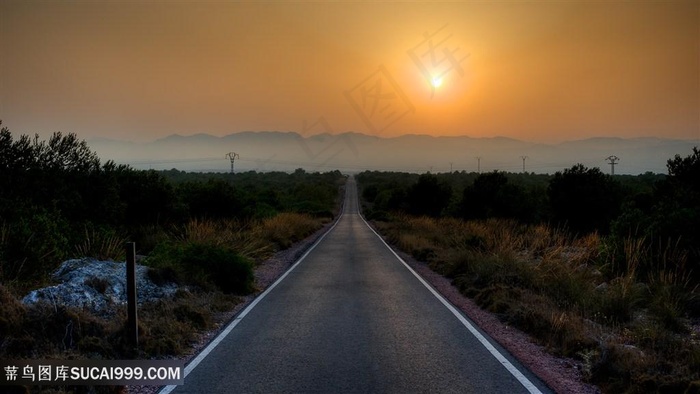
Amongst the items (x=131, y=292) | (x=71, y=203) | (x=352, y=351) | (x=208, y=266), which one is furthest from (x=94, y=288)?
(x=71, y=203)

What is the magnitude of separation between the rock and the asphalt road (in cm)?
207

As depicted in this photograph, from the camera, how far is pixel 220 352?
7246 millimetres

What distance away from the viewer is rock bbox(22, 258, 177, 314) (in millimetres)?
8289

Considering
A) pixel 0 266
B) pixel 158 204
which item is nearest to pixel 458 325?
pixel 0 266

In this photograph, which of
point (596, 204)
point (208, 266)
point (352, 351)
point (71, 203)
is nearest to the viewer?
point (352, 351)

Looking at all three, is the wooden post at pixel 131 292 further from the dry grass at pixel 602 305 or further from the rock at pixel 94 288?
the dry grass at pixel 602 305

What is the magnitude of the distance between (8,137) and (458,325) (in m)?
20.0

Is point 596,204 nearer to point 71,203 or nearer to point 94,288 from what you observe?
point 71,203

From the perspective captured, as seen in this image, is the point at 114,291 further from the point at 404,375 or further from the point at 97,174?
the point at 97,174

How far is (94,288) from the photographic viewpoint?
30.0ft

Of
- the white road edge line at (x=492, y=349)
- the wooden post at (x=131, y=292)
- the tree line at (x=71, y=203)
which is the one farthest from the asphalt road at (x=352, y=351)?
the tree line at (x=71, y=203)

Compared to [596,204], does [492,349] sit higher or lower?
lower

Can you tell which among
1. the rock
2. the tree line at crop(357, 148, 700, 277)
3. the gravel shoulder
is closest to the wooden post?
the gravel shoulder

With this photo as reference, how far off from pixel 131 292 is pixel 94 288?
8.69ft
